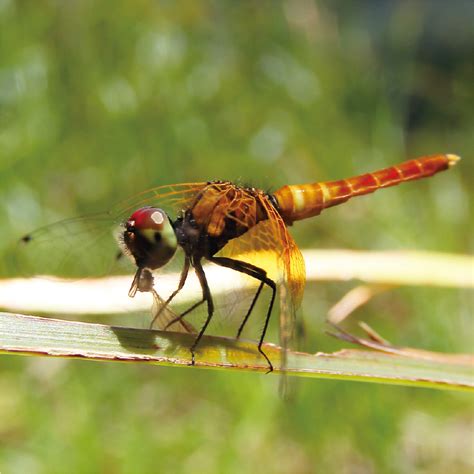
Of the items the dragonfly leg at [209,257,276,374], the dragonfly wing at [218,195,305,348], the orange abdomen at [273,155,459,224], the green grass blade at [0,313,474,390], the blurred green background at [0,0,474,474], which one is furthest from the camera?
the blurred green background at [0,0,474,474]

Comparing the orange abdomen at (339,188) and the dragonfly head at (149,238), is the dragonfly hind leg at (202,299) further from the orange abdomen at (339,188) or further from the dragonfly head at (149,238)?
the orange abdomen at (339,188)

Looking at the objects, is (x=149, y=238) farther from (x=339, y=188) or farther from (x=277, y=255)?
(x=339, y=188)

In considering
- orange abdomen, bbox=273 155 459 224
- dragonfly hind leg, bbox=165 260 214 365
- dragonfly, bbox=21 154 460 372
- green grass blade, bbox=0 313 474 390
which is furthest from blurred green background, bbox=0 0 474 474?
green grass blade, bbox=0 313 474 390

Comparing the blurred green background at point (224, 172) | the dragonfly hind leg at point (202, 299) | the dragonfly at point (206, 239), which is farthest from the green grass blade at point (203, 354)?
the blurred green background at point (224, 172)

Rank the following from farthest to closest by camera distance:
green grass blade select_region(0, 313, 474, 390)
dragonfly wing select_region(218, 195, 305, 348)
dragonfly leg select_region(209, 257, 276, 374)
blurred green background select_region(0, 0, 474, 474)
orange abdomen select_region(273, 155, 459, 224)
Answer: blurred green background select_region(0, 0, 474, 474) < orange abdomen select_region(273, 155, 459, 224) < dragonfly leg select_region(209, 257, 276, 374) < dragonfly wing select_region(218, 195, 305, 348) < green grass blade select_region(0, 313, 474, 390)

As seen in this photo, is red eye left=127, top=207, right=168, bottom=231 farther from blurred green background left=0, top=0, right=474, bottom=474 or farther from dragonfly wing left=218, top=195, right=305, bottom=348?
blurred green background left=0, top=0, right=474, bottom=474

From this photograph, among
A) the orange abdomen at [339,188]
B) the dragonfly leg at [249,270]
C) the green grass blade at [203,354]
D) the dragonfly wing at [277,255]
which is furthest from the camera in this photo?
the orange abdomen at [339,188]

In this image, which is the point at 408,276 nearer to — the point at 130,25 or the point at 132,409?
the point at 132,409
